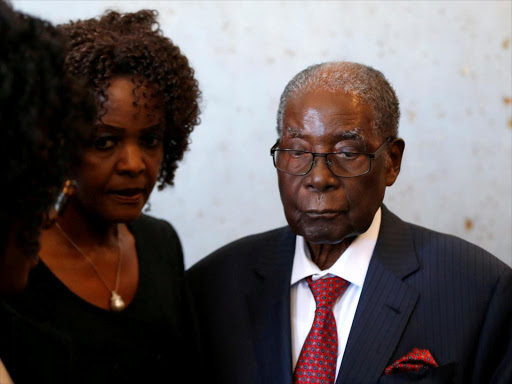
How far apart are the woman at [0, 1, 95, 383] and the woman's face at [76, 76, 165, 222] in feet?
1.28

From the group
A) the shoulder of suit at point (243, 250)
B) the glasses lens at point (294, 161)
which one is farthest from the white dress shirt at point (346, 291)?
the glasses lens at point (294, 161)

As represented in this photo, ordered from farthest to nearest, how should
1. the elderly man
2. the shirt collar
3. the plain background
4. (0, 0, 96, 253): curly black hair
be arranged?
1. the plain background
2. the shirt collar
3. the elderly man
4. (0, 0, 96, 253): curly black hair

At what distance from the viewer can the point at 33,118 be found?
0.96m

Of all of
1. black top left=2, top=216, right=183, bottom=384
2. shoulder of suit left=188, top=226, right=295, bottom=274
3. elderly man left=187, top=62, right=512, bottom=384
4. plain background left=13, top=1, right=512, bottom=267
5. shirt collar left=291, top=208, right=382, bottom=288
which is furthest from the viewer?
plain background left=13, top=1, right=512, bottom=267

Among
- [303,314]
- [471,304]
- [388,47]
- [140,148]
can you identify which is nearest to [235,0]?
[388,47]

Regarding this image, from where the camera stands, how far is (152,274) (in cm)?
182

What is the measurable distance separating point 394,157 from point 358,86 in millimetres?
237

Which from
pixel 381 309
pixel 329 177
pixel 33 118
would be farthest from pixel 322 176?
pixel 33 118

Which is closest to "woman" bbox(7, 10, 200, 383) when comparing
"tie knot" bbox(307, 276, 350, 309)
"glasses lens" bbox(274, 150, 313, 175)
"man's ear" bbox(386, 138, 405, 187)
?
"glasses lens" bbox(274, 150, 313, 175)

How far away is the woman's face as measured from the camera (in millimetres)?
1567

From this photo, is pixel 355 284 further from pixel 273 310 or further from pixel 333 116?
pixel 333 116

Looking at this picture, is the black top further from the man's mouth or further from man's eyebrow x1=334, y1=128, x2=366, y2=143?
man's eyebrow x1=334, y1=128, x2=366, y2=143

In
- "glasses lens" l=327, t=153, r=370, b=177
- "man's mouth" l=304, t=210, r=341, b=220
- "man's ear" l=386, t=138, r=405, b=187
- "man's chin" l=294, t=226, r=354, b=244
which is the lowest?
"man's chin" l=294, t=226, r=354, b=244

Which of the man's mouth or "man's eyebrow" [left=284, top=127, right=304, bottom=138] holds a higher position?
"man's eyebrow" [left=284, top=127, right=304, bottom=138]
